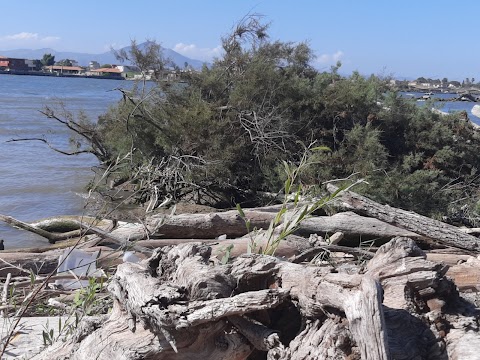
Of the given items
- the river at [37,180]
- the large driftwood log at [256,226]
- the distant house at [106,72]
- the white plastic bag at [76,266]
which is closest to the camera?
the white plastic bag at [76,266]

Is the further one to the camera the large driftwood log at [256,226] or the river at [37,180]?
the river at [37,180]

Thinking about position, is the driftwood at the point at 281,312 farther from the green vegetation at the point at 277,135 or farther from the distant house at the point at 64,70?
the distant house at the point at 64,70

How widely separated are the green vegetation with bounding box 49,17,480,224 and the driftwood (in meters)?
6.09

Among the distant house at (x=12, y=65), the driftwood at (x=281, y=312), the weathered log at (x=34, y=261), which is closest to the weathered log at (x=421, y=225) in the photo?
the weathered log at (x=34, y=261)

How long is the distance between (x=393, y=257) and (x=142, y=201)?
7667 millimetres

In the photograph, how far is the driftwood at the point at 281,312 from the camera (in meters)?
2.11

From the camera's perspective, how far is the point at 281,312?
250 centimetres

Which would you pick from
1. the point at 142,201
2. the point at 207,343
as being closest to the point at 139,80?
the point at 142,201

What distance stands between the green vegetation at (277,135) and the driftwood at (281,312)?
6.09 meters

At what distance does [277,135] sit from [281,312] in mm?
7357

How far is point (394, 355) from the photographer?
203 cm

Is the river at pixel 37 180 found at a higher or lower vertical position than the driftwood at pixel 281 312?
lower

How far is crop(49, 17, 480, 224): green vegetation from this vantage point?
9.12 meters

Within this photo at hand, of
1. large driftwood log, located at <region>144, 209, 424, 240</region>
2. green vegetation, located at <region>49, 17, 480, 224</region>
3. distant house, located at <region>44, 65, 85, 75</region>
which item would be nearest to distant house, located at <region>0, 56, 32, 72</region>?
distant house, located at <region>44, 65, 85, 75</region>
